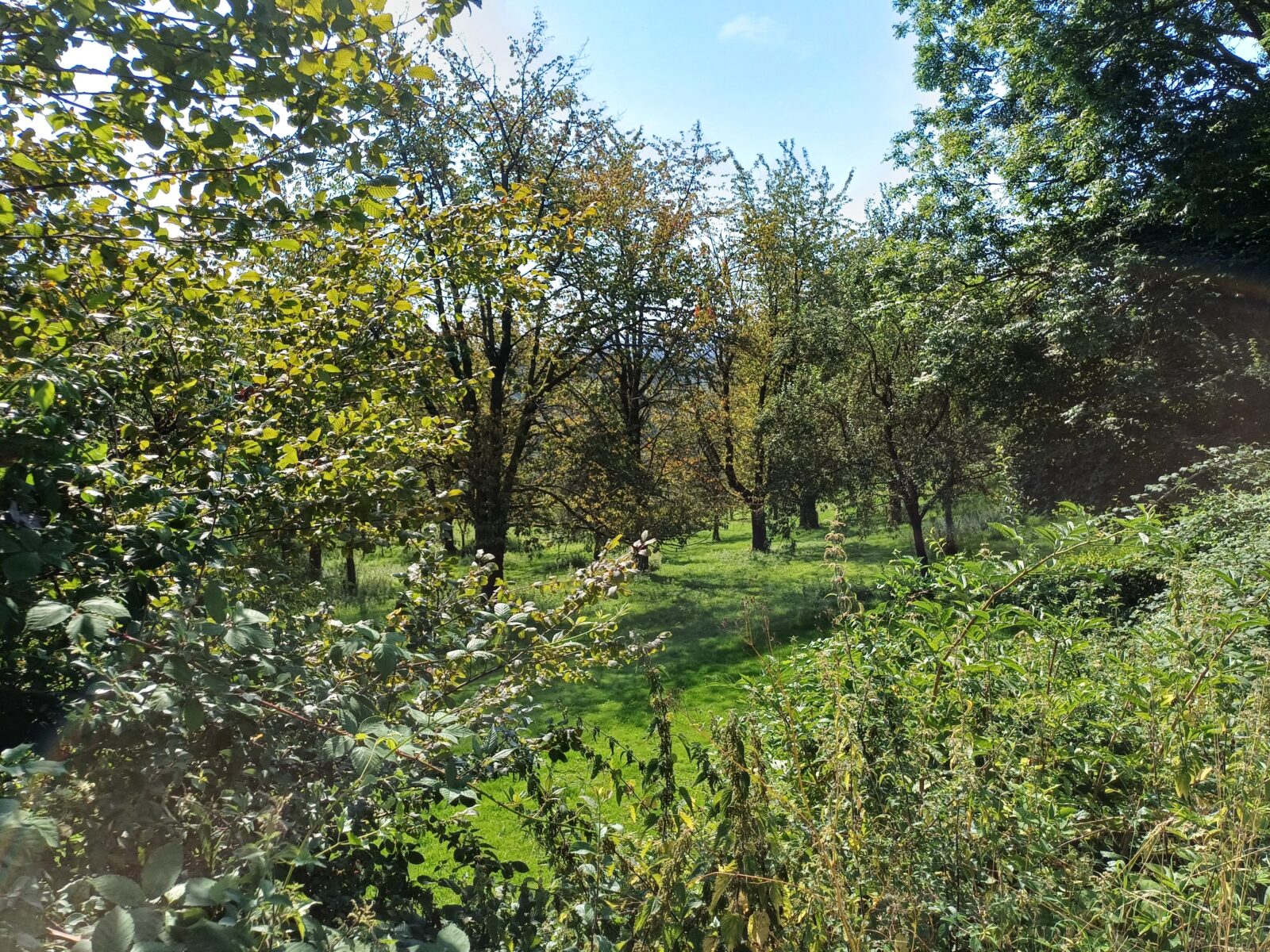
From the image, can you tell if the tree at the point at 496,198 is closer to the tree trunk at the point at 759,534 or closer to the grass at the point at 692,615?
the grass at the point at 692,615

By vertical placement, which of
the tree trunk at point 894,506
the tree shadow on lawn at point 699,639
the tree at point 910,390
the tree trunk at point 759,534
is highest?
the tree at point 910,390

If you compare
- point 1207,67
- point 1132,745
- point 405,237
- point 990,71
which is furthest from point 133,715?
point 990,71

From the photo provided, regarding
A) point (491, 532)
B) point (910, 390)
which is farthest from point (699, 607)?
point (910, 390)

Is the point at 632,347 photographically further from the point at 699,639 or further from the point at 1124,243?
the point at 1124,243

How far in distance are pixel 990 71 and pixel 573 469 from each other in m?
12.9

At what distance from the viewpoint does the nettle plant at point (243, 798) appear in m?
1.21

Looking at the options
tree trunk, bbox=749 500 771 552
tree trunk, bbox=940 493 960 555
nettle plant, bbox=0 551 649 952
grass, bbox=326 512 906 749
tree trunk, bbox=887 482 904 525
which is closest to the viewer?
nettle plant, bbox=0 551 649 952

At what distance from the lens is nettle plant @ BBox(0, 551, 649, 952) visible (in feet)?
3.97

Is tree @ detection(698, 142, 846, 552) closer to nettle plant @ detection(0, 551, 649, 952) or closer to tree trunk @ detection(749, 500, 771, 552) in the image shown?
tree trunk @ detection(749, 500, 771, 552)

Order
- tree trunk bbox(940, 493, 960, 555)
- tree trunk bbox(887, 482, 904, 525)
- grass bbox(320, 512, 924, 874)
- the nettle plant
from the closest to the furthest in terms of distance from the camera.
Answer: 1. the nettle plant
2. grass bbox(320, 512, 924, 874)
3. tree trunk bbox(940, 493, 960, 555)
4. tree trunk bbox(887, 482, 904, 525)

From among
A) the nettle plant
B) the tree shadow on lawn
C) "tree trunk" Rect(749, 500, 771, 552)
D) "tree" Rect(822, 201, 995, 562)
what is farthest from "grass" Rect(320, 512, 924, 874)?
"tree" Rect(822, 201, 995, 562)

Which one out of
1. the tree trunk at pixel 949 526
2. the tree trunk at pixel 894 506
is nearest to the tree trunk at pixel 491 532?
the tree trunk at pixel 894 506

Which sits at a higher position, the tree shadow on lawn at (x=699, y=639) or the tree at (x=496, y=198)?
the tree at (x=496, y=198)

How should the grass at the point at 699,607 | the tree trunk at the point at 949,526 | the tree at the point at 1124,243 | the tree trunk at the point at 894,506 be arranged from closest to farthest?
the grass at the point at 699,607, the tree at the point at 1124,243, the tree trunk at the point at 949,526, the tree trunk at the point at 894,506
